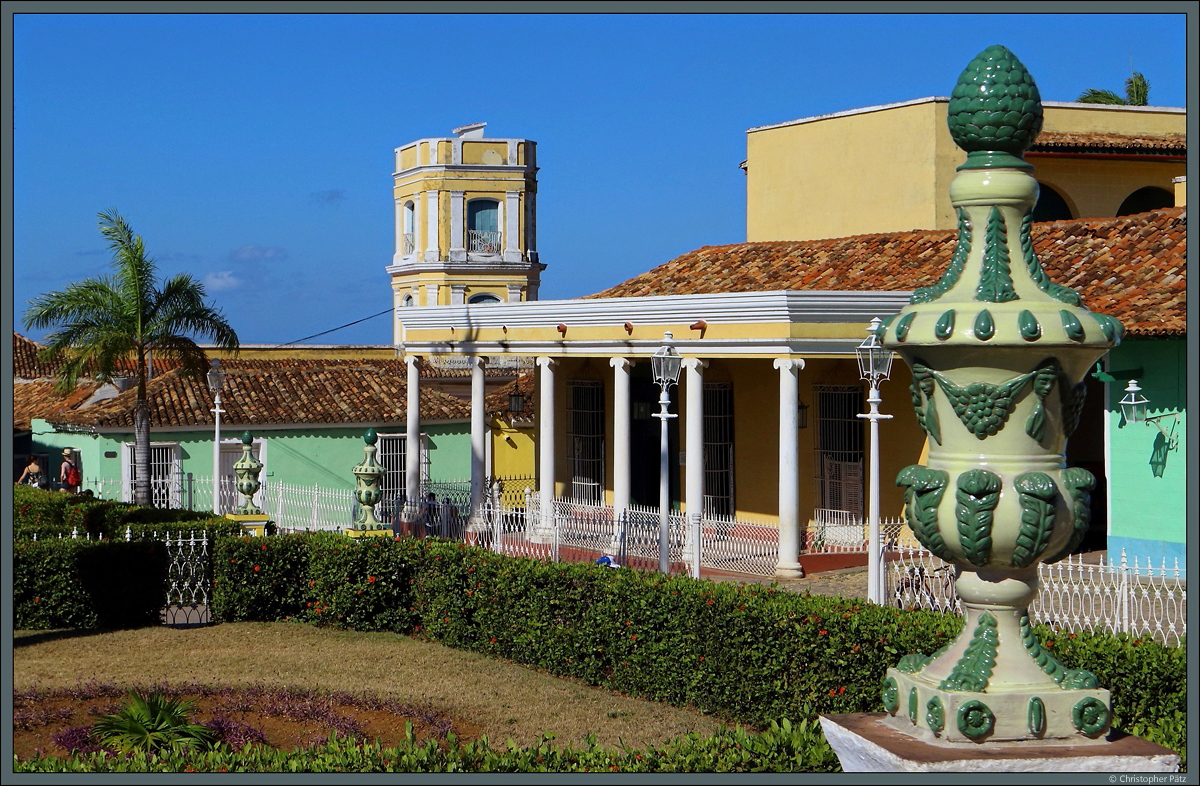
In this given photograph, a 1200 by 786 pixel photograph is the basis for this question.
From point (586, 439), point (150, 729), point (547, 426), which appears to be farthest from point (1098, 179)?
point (150, 729)

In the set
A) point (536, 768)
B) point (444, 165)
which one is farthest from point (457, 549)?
point (444, 165)

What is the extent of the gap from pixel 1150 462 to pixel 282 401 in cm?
1660

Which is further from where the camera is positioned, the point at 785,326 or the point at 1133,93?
the point at 1133,93

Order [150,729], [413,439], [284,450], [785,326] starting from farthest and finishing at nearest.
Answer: [284,450] < [413,439] < [785,326] < [150,729]

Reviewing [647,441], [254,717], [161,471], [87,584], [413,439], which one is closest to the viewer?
[254,717]

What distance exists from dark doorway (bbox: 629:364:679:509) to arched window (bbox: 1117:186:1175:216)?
8132 mm

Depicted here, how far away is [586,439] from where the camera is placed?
22.8m

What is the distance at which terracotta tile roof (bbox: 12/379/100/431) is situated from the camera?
28.3 meters

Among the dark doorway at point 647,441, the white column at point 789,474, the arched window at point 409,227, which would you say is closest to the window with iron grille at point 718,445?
the dark doorway at point 647,441

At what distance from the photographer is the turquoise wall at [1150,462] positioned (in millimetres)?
15414

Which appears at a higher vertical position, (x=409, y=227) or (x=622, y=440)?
(x=409, y=227)

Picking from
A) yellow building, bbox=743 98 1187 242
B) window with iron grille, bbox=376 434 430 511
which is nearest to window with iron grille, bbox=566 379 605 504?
window with iron grille, bbox=376 434 430 511

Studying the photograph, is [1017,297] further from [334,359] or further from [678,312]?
[334,359]

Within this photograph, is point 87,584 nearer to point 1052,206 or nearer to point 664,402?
point 664,402
